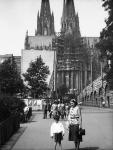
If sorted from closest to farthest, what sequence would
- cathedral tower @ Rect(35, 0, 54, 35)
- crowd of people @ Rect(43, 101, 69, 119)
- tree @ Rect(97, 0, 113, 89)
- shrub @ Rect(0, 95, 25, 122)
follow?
shrub @ Rect(0, 95, 25, 122) → crowd of people @ Rect(43, 101, 69, 119) → tree @ Rect(97, 0, 113, 89) → cathedral tower @ Rect(35, 0, 54, 35)

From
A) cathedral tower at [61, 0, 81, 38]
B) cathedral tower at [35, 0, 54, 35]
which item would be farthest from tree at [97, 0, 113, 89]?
cathedral tower at [35, 0, 54, 35]

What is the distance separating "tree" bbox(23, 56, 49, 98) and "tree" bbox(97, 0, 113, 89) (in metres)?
30.7

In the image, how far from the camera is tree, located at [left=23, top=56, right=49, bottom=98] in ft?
240

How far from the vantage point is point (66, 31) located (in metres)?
183

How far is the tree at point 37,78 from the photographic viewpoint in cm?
7312

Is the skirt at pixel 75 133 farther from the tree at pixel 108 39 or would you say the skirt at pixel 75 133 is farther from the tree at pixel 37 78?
the tree at pixel 37 78

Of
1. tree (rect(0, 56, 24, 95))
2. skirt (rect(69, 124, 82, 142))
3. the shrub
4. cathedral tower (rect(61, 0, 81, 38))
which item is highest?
cathedral tower (rect(61, 0, 81, 38))

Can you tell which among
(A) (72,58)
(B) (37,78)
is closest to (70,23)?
(A) (72,58)

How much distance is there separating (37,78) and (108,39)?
107 ft

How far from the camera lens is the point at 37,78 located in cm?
7375

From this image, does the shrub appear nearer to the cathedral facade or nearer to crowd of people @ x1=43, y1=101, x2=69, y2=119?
crowd of people @ x1=43, y1=101, x2=69, y2=119

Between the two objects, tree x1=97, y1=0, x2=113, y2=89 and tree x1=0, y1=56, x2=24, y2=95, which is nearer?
tree x1=97, y1=0, x2=113, y2=89

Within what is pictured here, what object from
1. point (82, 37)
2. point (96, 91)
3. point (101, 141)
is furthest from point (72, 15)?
point (101, 141)

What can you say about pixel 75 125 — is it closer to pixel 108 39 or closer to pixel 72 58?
pixel 108 39
